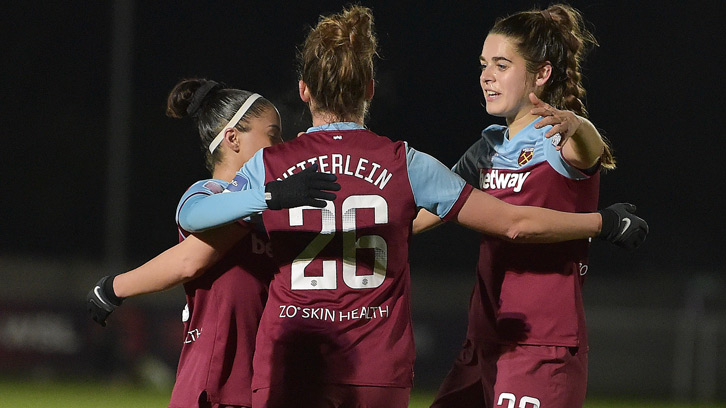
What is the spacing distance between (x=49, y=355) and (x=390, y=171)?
32.2ft

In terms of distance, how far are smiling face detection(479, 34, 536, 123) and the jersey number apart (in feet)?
3.21

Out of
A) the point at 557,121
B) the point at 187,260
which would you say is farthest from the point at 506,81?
the point at 187,260

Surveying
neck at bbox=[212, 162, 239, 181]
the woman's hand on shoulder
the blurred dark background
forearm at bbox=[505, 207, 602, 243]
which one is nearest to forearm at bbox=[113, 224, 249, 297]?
neck at bbox=[212, 162, 239, 181]

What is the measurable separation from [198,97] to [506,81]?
44.5 inches

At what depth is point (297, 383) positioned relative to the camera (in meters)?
3.12

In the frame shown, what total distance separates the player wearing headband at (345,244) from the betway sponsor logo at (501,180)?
1.80 feet

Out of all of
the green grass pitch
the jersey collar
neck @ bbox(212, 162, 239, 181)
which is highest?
the jersey collar

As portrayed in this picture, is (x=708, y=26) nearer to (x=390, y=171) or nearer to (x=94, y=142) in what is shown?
(x=94, y=142)

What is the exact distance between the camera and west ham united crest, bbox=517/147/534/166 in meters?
3.72

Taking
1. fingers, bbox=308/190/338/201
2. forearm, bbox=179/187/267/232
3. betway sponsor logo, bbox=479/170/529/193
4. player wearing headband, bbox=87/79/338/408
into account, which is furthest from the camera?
betway sponsor logo, bbox=479/170/529/193

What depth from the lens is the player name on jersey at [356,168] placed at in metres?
3.07

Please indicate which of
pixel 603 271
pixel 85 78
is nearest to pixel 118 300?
pixel 603 271

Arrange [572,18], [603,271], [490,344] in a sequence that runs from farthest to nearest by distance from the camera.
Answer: [603,271] < [572,18] < [490,344]

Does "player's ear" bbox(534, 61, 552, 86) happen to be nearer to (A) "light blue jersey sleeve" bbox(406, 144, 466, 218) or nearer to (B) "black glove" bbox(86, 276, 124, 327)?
(A) "light blue jersey sleeve" bbox(406, 144, 466, 218)
